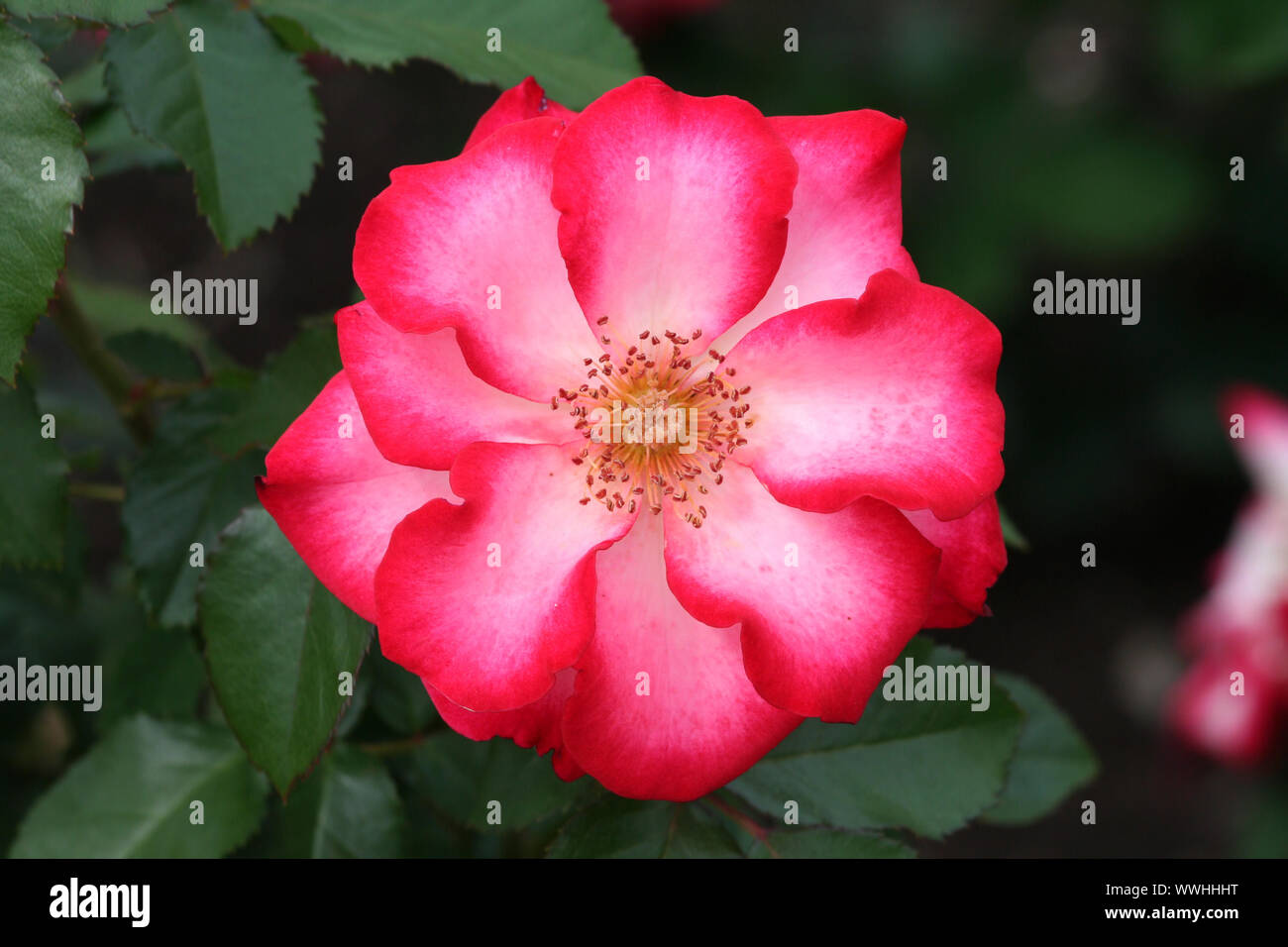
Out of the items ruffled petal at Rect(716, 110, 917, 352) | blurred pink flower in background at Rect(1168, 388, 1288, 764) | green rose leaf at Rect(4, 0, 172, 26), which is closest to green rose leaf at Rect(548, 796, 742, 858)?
ruffled petal at Rect(716, 110, 917, 352)

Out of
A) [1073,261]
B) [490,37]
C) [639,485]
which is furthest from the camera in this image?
[1073,261]

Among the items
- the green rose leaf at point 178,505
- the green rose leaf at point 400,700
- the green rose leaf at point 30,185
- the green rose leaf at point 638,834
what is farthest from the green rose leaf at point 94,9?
the green rose leaf at point 638,834

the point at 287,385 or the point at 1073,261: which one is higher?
the point at 1073,261

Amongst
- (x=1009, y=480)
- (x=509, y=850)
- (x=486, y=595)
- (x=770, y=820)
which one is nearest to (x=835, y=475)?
(x=486, y=595)

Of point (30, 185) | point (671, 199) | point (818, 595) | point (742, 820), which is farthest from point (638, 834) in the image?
point (30, 185)

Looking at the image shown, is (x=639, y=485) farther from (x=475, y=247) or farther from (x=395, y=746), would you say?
(x=395, y=746)

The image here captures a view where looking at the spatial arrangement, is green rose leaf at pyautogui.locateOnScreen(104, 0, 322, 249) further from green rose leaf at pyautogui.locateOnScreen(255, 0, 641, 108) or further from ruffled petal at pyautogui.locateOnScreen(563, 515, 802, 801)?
ruffled petal at pyautogui.locateOnScreen(563, 515, 802, 801)

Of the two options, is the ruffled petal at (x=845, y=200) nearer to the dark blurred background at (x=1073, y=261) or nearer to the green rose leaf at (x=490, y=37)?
the green rose leaf at (x=490, y=37)

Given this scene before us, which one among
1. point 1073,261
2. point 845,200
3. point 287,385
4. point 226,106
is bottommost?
point 287,385
